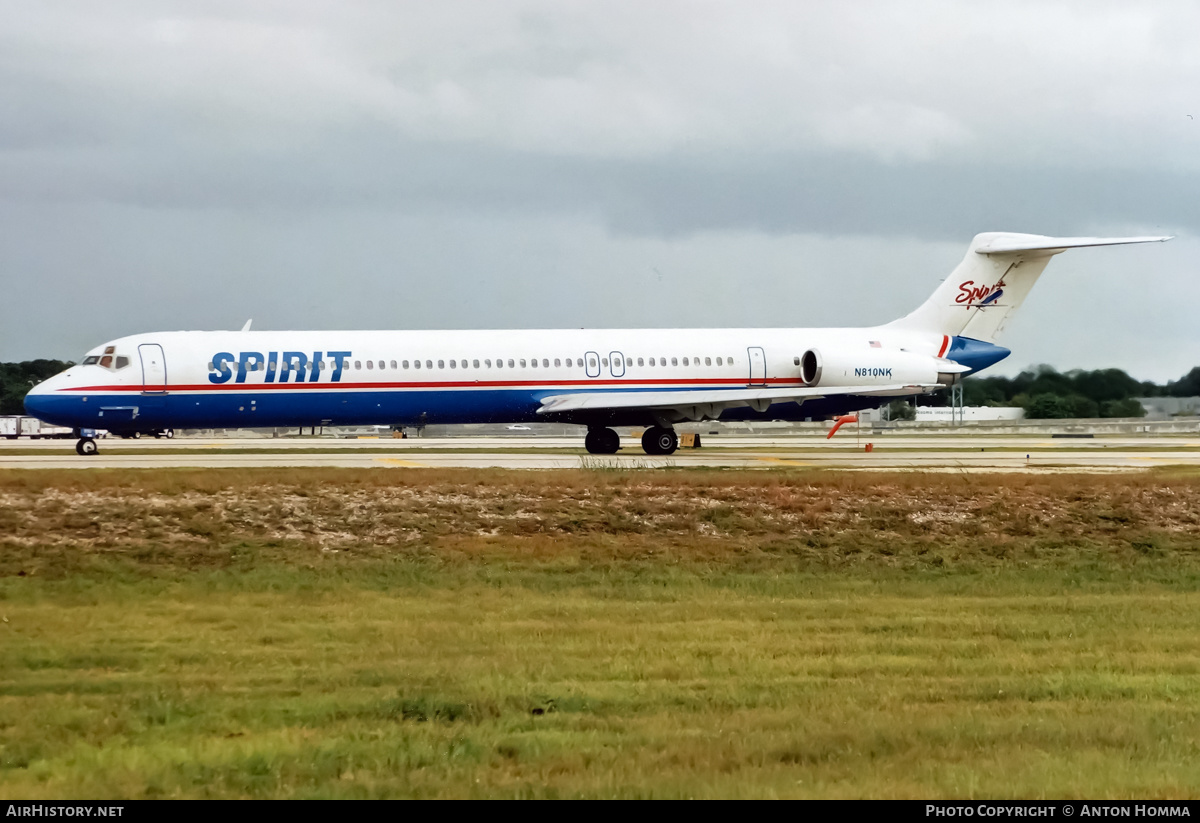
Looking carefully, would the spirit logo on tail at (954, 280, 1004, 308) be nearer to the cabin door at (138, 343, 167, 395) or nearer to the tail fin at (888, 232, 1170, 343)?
the tail fin at (888, 232, 1170, 343)

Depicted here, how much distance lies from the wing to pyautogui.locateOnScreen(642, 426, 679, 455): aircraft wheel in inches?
37.9

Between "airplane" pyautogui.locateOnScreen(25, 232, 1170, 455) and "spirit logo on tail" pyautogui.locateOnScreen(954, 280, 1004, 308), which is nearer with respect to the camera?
"airplane" pyautogui.locateOnScreen(25, 232, 1170, 455)

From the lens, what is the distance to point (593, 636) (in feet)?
46.4

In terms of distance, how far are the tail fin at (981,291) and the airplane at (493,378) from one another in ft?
2.73

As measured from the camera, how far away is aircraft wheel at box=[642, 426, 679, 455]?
40.8 metres

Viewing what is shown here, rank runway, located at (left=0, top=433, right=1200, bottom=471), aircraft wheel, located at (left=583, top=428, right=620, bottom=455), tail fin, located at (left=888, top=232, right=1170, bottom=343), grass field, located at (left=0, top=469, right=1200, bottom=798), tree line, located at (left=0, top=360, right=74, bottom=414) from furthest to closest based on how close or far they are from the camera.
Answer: tree line, located at (left=0, top=360, right=74, bottom=414)
tail fin, located at (left=888, top=232, right=1170, bottom=343)
aircraft wheel, located at (left=583, top=428, right=620, bottom=455)
runway, located at (left=0, top=433, right=1200, bottom=471)
grass field, located at (left=0, top=469, right=1200, bottom=798)

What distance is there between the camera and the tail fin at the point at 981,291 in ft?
150

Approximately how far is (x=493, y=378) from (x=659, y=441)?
5291 millimetres

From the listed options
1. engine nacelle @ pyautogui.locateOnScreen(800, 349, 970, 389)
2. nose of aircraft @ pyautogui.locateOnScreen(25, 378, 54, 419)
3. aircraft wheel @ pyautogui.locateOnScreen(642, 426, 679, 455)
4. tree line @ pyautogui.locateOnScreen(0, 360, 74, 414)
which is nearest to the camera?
nose of aircraft @ pyautogui.locateOnScreen(25, 378, 54, 419)

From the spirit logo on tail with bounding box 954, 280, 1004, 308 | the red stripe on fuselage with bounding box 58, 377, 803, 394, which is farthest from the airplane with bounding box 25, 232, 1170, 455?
the spirit logo on tail with bounding box 954, 280, 1004, 308

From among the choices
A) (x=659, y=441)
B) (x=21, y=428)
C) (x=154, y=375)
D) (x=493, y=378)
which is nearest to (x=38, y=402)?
(x=154, y=375)

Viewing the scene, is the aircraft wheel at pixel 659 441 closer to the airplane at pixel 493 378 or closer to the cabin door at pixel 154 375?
the airplane at pixel 493 378

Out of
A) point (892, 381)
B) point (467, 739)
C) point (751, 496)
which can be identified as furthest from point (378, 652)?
point (892, 381)
